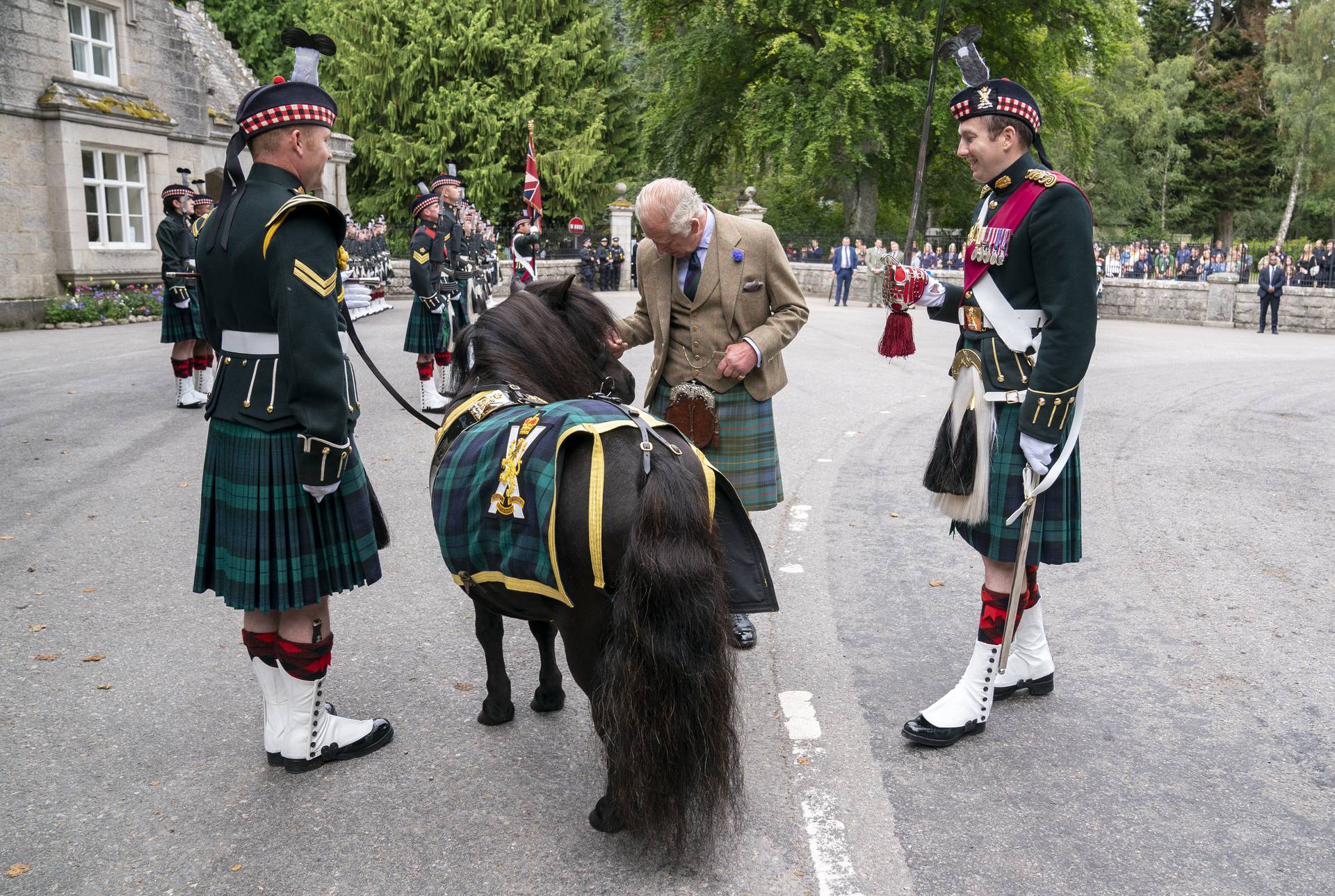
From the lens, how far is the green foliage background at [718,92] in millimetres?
30031

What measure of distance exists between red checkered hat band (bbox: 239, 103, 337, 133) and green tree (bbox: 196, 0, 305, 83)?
38738 mm

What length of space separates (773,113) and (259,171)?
97.0ft

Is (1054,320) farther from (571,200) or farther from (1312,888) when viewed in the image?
(571,200)

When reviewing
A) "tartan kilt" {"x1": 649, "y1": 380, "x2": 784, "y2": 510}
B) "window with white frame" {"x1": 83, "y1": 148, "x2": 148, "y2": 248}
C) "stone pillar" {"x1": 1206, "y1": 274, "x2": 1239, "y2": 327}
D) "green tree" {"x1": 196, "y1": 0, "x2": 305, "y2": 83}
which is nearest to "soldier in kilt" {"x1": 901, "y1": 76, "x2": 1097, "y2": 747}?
"tartan kilt" {"x1": 649, "y1": 380, "x2": 784, "y2": 510}

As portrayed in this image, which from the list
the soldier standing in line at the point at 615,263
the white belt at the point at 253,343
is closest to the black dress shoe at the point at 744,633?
the white belt at the point at 253,343

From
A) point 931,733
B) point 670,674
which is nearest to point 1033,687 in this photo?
point 931,733

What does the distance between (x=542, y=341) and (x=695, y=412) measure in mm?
1112

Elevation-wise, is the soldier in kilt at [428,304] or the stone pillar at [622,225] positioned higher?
the stone pillar at [622,225]

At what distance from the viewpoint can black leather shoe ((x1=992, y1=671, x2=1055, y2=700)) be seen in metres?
3.92

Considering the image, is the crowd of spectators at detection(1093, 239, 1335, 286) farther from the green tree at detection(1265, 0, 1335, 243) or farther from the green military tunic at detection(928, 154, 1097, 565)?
the green military tunic at detection(928, 154, 1097, 565)

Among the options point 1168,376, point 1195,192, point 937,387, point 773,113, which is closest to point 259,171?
point 937,387

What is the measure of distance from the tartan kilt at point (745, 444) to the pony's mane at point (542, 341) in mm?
1014

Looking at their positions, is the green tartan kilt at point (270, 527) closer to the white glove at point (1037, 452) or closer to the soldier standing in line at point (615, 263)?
the white glove at point (1037, 452)

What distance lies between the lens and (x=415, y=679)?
4.04 meters
